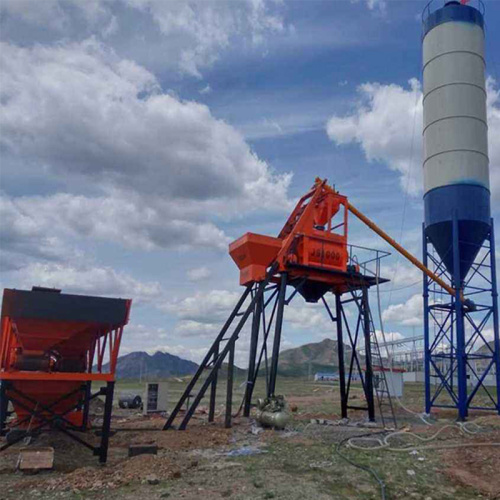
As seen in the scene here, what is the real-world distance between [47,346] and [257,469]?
21.6ft

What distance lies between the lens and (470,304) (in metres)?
24.9

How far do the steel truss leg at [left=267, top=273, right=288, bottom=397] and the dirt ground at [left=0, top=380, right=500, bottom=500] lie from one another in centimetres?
188

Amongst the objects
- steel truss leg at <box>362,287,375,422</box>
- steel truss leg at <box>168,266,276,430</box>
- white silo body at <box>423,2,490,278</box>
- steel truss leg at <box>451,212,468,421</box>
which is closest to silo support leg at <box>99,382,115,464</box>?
steel truss leg at <box>168,266,276,430</box>

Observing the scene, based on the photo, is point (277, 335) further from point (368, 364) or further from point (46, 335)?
point (46, 335)

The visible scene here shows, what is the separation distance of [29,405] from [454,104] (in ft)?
69.0

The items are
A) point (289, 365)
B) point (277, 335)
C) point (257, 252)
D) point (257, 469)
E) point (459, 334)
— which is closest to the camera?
point (257, 469)

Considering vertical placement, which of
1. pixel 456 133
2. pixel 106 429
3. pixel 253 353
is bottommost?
pixel 106 429

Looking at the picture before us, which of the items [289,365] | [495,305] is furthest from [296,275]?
[289,365]

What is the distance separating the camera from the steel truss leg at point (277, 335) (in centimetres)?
1905

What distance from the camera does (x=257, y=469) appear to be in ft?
40.4

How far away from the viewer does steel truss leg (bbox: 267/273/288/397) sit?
19.0m

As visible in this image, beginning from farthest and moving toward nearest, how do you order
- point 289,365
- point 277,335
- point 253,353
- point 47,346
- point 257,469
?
point 289,365 < point 253,353 < point 277,335 < point 47,346 < point 257,469

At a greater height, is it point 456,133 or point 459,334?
point 456,133

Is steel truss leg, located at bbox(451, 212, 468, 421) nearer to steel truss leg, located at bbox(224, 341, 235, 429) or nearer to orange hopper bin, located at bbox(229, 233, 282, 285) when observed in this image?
orange hopper bin, located at bbox(229, 233, 282, 285)
